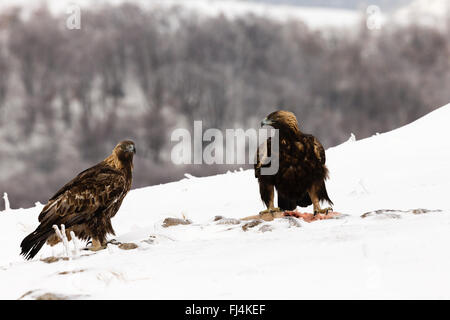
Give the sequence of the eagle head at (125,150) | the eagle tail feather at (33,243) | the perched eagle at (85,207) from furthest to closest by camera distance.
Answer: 1. the eagle head at (125,150)
2. the perched eagle at (85,207)
3. the eagle tail feather at (33,243)

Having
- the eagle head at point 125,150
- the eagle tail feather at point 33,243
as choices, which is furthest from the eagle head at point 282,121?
the eagle tail feather at point 33,243

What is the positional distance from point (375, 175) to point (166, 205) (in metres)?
4.11

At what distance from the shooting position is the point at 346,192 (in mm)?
8930

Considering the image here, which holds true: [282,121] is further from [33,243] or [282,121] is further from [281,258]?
[33,243]

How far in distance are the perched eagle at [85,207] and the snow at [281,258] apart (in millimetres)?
514

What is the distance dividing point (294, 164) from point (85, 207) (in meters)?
2.92

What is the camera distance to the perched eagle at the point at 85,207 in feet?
22.7

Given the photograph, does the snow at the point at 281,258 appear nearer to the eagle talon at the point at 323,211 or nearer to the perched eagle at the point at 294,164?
the eagle talon at the point at 323,211

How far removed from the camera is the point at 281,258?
4500 millimetres

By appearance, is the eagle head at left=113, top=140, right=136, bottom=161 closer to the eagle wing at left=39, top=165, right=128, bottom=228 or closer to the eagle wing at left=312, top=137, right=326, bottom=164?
the eagle wing at left=39, top=165, right=128, bottom=228

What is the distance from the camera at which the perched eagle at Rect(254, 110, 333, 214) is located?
23.7ft

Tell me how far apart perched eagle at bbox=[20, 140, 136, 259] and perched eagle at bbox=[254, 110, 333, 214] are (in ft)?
6.97

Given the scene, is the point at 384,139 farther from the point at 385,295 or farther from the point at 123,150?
the point at 385,295
